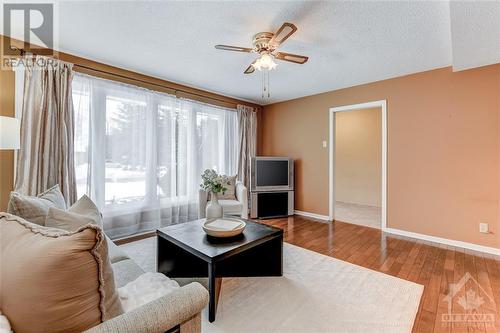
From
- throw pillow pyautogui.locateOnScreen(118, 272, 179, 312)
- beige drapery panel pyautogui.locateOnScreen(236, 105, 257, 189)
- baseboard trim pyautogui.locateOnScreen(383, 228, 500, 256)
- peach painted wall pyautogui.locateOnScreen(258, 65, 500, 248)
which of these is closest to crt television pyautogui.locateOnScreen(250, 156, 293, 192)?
beige drapery panel pyautogui.locateOnScreen(236, 105, 257, 189)

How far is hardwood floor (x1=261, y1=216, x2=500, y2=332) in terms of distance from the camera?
5.76 feet

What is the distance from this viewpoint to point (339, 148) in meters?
6.24

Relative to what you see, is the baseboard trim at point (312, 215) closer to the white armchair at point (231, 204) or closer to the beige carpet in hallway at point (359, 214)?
the beige carpet in hallway at point (359, 214)

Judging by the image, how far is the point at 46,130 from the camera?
8.62 feet

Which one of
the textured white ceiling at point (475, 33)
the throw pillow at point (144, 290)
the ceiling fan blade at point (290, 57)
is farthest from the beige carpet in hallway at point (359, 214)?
the throw pillow at point (144, 290)

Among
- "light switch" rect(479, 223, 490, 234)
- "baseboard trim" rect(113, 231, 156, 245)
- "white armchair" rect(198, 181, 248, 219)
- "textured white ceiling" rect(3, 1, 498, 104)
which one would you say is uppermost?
"textured white ceiling" rect(3, 1, 498, 104)

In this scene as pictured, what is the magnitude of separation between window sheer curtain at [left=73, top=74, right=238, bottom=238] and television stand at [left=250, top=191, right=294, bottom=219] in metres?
1.06

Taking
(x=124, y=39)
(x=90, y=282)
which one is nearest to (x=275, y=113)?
(x=124, y=39)

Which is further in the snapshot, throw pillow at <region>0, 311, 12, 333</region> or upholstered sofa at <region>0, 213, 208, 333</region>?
upholstered sofa at <region>0, 213, 208, 333</region>

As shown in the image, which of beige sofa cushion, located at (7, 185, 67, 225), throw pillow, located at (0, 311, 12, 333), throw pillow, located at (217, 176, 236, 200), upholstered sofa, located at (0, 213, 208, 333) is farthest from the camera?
throw pillow, located at (217, 176, 236, 200)

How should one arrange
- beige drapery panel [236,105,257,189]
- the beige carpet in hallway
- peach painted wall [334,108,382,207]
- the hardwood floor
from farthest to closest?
peach painted wall [334,108,382,207] < beige drapery panel [236,105,257,189] < the beige carpet in hallway < the hardwood floor

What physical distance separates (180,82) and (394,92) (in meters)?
3.41

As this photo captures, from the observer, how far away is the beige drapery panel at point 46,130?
2.55 m

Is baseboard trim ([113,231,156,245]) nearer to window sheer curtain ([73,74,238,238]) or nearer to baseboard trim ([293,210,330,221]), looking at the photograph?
window sheer curtain ([73,74,238,238])
